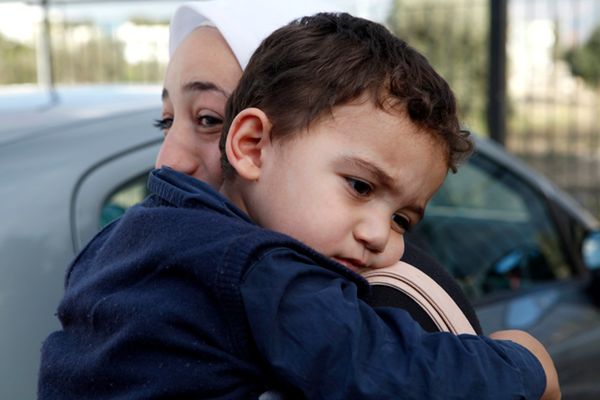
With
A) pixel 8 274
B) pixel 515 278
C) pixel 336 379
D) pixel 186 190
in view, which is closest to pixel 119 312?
pixel 186 190

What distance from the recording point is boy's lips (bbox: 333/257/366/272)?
5.03ft

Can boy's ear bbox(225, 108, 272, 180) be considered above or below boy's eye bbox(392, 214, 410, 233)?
above

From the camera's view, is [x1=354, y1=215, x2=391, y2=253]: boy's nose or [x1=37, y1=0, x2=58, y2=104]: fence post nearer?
[x1=354, y1=215, x2=391, y2=253]: boy's nose

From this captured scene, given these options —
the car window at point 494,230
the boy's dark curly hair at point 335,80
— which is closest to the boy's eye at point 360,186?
the boy's dark curly hair at point 335,80

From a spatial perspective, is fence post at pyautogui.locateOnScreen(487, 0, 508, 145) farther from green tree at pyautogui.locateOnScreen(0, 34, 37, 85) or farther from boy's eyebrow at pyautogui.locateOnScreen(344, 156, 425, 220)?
boy's eyebrow at pyautogui.locateOnScreen(344, 156, 425, 220)

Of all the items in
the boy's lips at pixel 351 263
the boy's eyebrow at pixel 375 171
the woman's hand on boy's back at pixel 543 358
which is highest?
the boy's eyebrow at pixel 375 171

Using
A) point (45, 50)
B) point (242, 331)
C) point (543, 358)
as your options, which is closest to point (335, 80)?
point (242, 331)

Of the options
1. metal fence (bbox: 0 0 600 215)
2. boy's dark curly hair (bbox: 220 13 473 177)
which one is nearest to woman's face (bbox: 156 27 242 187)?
boy's dark curly hair (bbox: 220 13 473 177)

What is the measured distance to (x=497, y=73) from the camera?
905 cm

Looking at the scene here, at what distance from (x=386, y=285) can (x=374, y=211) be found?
4.6 inches

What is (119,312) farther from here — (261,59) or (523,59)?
(523,59)

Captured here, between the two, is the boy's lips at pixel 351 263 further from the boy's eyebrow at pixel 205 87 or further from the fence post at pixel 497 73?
the fence post at pixel 497 73

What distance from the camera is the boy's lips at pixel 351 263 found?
153cm

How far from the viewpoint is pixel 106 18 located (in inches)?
457
